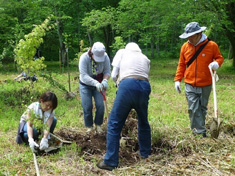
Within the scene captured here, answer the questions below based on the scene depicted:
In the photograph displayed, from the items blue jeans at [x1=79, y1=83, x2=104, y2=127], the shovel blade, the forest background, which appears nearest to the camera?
the shovel blade

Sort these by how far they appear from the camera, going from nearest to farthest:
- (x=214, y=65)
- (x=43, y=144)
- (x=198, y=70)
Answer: (x=43, y=144), (x=214, y=65), (x=198, y=70)

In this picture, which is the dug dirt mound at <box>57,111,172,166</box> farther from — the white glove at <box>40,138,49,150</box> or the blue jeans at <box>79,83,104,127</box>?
the white glove at <box>40,138,49,150</box>

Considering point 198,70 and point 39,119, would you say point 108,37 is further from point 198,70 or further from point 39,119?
point 39,119

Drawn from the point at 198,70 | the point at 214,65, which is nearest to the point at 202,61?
the point at 198,70

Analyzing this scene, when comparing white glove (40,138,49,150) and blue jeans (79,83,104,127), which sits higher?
blue jeans (79,83,104,127)

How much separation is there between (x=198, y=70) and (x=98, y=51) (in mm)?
1624

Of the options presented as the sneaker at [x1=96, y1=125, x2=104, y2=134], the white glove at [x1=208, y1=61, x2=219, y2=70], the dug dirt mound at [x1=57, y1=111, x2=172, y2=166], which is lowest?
the dug dirt mound at [x1=57, y1=111, x2=172, y2=166]

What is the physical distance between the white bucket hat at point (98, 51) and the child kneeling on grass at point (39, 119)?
3.30 feet

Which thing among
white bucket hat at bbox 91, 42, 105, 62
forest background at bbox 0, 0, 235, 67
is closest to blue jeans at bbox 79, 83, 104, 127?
white bucket hat at bbox 91, 42, 105, 62

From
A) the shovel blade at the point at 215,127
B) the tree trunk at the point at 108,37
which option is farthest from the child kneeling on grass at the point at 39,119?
the tree trunk at the point at 108,37

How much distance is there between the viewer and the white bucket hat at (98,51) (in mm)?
4375

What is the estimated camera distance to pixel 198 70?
4293mm

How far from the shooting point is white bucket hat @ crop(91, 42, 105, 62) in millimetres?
4375

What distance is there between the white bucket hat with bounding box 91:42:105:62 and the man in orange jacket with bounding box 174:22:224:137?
1.27 m
